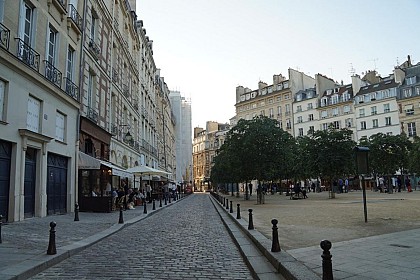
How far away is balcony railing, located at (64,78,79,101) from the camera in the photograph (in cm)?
1722

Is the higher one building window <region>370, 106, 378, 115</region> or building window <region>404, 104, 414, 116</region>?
building window <region>370, 106, 378, 115</region>

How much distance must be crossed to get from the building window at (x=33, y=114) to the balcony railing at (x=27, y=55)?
4.16 ft

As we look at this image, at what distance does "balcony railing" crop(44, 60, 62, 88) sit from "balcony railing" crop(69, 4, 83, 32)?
3144 millimetres

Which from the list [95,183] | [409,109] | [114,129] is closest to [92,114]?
[95,183]

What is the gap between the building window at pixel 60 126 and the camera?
53.4 feet

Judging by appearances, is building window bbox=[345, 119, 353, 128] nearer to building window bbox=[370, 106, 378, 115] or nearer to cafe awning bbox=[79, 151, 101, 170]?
building window bbox=[370, 106, 378, 115]

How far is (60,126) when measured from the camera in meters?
16.7

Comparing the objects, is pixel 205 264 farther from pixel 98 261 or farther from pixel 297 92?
pixel 297 92

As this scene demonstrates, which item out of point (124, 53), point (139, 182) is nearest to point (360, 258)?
point (124, 53)

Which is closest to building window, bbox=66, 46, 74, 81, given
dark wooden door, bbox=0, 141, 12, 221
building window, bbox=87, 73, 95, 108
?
building window, bbox=87, 73, 95, 108

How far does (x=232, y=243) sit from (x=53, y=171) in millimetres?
10181

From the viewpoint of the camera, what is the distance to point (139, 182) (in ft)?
114

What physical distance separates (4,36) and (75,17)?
7.00 m

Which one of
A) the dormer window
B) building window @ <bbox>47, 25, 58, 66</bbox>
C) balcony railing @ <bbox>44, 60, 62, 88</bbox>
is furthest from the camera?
→ the dormer window
